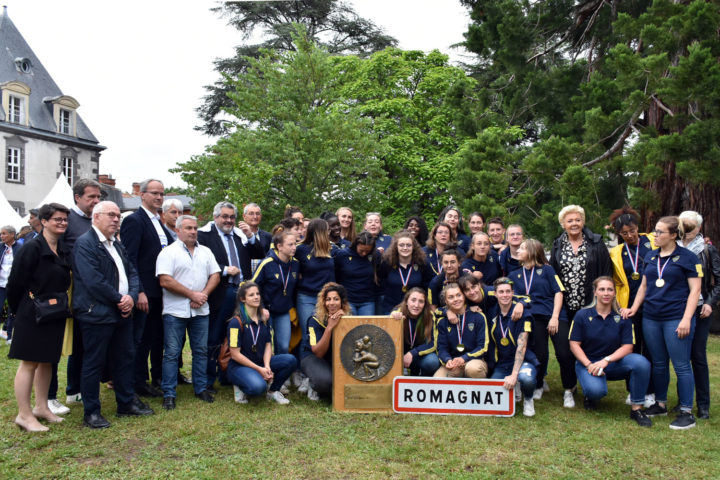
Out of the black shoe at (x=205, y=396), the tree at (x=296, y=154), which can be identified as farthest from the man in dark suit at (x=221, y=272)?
the tree at (x=296, y=154)

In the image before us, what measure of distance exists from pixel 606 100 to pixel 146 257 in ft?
25.1

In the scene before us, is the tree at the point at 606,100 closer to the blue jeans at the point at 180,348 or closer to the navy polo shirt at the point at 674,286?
the navy polo shirt at the point at 674,286

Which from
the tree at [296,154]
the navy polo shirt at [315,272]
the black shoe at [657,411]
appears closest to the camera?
the black shoe at [657,411]

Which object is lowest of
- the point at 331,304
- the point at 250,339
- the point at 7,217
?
the point at 250,339

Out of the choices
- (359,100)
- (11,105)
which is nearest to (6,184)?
(11,105)

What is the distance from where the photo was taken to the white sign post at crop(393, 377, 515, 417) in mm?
4914

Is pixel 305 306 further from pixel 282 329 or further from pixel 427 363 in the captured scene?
pixel 427 363

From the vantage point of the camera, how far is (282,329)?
5.83 metres

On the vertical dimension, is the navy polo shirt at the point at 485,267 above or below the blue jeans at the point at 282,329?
above

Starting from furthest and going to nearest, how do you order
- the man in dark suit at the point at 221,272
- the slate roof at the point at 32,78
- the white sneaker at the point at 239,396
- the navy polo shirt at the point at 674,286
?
1. the slate roof at the point at 32,78
2. the man in dark suit at the point at 221,272
3. the white sneaker at the point at 239,396
4. the navy polo shirt at the point at 674,286

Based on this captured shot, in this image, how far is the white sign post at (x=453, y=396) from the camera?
491cm

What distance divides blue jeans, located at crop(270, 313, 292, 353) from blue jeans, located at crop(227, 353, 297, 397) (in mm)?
270

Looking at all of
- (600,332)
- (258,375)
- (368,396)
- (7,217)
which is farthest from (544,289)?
(7,217)

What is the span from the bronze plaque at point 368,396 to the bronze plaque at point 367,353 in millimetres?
90
